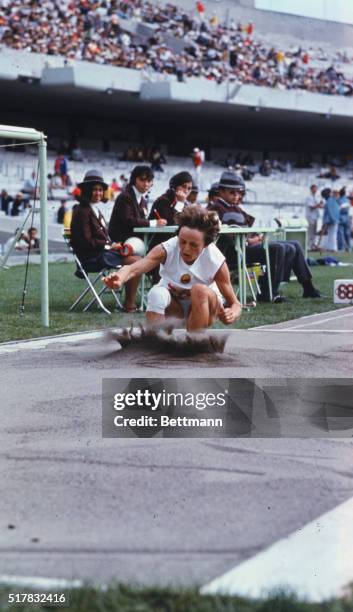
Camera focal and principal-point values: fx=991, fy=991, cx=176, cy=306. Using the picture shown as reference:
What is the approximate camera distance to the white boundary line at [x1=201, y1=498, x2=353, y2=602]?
2262 mm

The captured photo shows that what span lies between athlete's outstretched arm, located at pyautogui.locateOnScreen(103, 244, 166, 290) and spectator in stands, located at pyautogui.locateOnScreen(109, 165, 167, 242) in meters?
3.18

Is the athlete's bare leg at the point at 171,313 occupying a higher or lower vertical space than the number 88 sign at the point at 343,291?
higher

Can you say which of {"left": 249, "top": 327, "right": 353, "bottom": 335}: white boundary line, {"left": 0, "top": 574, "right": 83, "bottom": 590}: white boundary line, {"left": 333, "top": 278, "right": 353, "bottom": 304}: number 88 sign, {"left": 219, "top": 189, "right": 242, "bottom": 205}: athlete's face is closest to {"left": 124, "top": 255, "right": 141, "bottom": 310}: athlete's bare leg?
{"left": 219, "top": 189, "right": 242, "bottom": 205}: athlete's face

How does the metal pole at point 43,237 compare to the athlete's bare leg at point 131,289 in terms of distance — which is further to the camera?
the athlete's bare leg at point 131,289

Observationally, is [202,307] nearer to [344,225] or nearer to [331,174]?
[344,225]

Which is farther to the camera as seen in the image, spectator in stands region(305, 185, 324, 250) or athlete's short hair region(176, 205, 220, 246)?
spectator in stands region(305, 185, 324, 250)

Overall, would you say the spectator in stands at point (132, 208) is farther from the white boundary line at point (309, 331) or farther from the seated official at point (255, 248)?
the white boundary line at point (309, 331)

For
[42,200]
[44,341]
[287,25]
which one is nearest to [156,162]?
[287,25]

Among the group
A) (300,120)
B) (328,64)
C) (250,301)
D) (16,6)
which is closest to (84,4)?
(16,6)

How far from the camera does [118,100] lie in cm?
4216

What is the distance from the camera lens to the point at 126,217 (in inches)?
371

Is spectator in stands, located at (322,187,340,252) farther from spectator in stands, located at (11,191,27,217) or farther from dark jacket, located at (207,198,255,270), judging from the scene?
dark jacket, located at (207,198,255,270)

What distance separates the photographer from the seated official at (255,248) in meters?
9.80

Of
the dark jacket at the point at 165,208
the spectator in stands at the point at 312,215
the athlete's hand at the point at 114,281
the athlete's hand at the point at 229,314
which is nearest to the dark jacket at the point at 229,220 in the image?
the dark jacket at the point at 165,208
